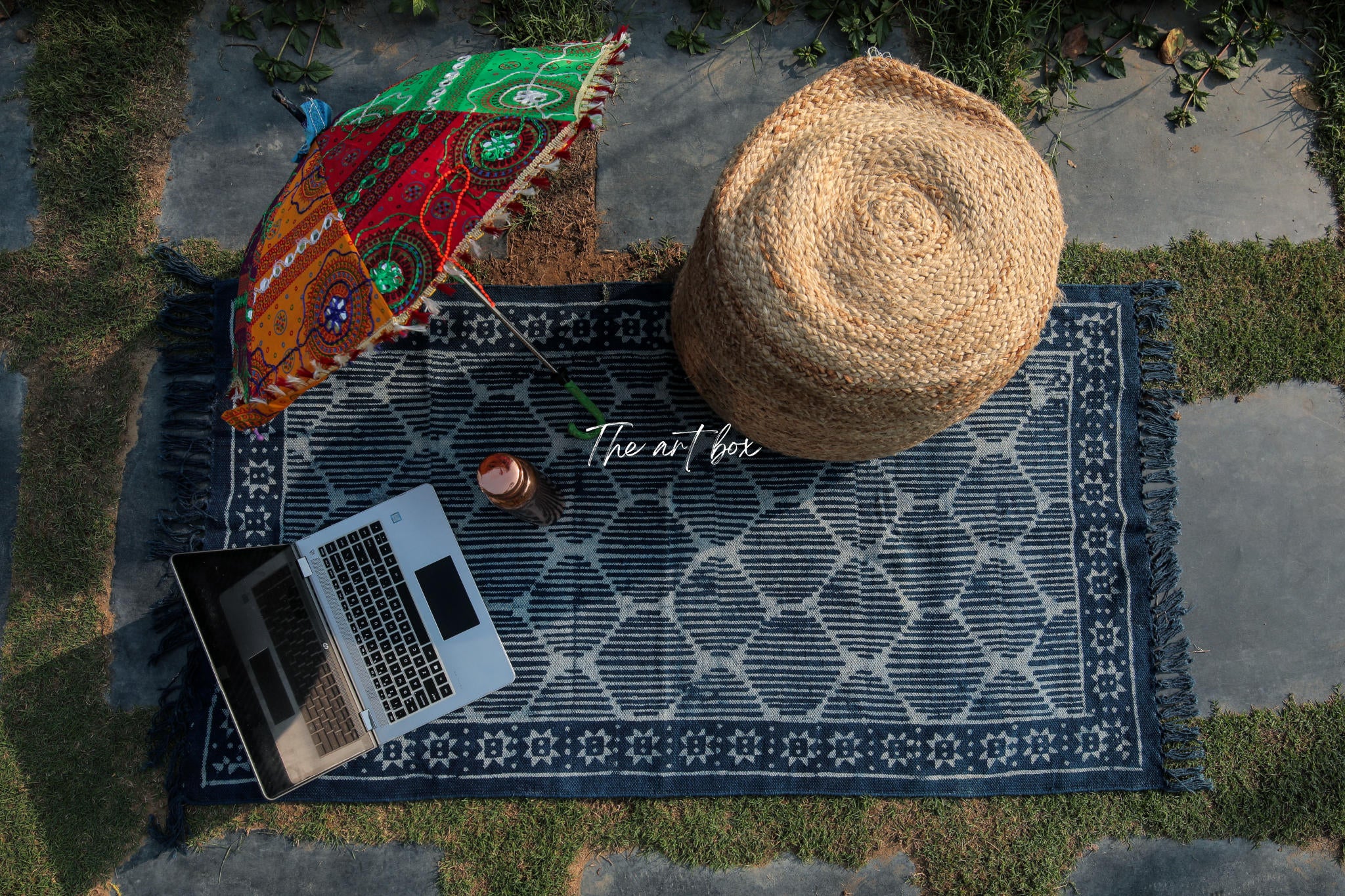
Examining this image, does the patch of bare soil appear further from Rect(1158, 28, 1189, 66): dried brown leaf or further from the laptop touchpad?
Rect(1158, 28, 1189, 66): dried brown leaf

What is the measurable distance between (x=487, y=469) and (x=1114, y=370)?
223 cm

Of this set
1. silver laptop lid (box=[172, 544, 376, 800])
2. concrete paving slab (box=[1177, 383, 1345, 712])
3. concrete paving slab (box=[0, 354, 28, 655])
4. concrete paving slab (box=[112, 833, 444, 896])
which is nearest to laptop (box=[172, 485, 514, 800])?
silver laptop lid (box=[172, 544, 376, 800])

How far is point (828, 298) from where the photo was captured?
1.89 metres

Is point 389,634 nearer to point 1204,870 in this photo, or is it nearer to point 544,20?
point 544,20

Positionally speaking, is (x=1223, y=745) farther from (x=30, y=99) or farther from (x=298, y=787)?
(x=30, y=99)

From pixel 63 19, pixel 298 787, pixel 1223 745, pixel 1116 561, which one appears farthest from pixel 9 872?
pixel 1223 745

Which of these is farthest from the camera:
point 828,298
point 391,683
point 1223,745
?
point 1223,745

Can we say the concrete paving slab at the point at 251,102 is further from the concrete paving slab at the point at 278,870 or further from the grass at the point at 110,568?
the concrete paving slab at the point at 278,870

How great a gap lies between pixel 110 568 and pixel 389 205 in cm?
199

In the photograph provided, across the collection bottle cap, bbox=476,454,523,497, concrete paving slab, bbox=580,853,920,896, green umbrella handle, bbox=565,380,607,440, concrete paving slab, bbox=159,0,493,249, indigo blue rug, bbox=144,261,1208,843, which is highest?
concrete paving slab, bbox=159,0,493,249

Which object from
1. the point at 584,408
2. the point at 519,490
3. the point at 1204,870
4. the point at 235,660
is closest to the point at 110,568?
the point at 235,660

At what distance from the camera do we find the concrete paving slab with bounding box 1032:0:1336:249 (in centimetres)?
288

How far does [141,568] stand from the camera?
273 centimetres

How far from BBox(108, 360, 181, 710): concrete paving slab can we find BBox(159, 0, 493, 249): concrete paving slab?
627 millimetres
